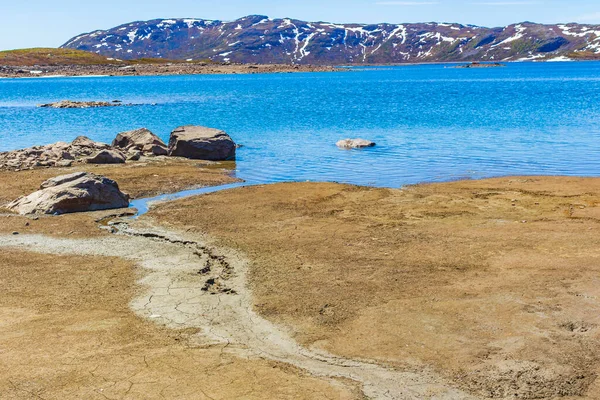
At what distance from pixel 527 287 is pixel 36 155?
31249 millimetres

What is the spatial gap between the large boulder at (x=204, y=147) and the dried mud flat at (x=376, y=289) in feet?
46.4

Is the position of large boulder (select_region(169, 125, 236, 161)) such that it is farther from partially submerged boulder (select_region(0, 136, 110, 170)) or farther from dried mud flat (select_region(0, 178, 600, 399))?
dried mud flat (select_region(0, 178, 600, 399))

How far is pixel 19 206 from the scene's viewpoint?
26.5 metres

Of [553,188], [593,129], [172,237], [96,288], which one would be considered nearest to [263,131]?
[593,129]

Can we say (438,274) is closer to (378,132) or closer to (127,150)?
(127,150)

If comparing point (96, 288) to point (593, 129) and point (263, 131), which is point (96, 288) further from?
point (593, 129)

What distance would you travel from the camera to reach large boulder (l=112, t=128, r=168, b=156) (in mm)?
42562

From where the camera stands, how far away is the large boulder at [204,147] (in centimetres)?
4152

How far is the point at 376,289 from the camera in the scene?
16.6 metres

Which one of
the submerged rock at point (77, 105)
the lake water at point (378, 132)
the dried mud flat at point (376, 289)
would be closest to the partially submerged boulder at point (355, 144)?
the lake water at point (378, 132)

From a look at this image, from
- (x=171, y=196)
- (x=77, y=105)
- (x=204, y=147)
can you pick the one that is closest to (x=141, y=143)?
(x=204, y=147)

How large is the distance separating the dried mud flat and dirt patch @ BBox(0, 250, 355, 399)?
0.11 meters

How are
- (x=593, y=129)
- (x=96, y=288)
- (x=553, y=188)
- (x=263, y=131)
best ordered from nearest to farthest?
1. (x=96, y=288)
2. (x=553, y=188)
3. (x=593, y=129)
4. (x=263, y=131)

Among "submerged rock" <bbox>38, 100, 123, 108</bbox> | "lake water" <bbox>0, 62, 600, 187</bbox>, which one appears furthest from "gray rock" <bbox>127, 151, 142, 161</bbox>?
"submerged rock" <bbox>38, 100, 123, 108</bbox>
